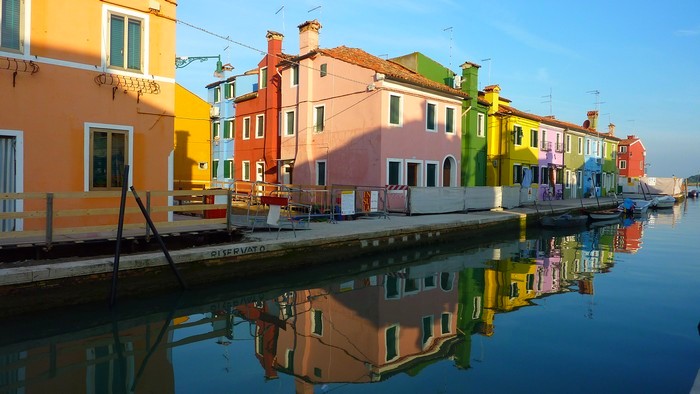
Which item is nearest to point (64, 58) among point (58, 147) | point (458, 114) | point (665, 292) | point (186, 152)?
point (58, 147)

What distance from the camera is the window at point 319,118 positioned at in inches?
966

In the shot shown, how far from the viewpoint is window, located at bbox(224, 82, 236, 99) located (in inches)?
1336

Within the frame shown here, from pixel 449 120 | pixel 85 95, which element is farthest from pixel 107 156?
pixel 449 120

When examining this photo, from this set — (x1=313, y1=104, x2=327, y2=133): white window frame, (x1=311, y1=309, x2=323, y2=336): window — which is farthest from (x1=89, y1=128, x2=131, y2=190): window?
(x1=313, y1=104, x2=327, y2=133): white window frame

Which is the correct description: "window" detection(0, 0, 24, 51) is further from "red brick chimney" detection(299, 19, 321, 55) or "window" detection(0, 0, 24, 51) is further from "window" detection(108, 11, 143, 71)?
"red brick chimney" detection(299, 19, 321, 55)

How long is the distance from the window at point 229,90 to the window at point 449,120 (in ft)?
53.2

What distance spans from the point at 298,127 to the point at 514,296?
17.0 meters

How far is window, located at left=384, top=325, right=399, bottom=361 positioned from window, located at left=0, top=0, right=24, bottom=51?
31.9 feet

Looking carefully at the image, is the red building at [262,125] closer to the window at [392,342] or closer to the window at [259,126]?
the window at [259,126]

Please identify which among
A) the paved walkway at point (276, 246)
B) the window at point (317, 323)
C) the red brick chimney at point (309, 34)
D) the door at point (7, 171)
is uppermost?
the red brick chimney at point (309, 34)

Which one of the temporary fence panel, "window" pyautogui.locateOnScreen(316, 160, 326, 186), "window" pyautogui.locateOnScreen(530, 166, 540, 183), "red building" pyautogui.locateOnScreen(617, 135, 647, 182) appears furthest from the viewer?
"red building" pyautogui.locateOnScreen(617, 135, 647, 182)

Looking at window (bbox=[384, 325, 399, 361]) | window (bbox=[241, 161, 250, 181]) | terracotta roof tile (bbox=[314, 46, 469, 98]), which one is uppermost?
terracotta roof tile (bbox=[314, 46, 469, 98])

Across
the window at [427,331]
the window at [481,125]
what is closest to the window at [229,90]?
the window at [481,125]

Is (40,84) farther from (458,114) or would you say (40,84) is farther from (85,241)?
(458,114)
